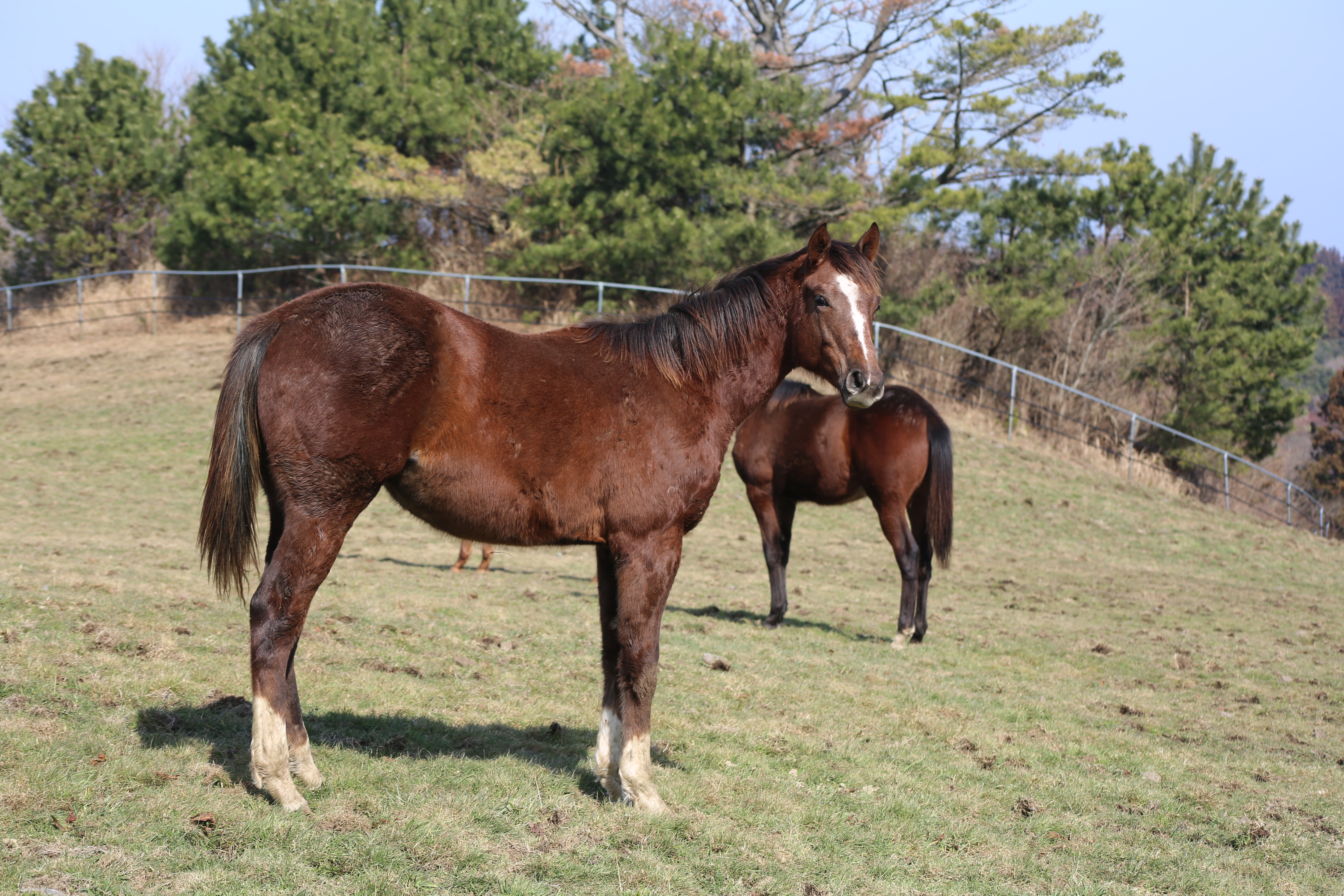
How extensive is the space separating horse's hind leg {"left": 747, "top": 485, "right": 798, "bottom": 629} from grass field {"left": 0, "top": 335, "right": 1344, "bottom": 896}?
239mm

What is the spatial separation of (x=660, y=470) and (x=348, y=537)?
893cm

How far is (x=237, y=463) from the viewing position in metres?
3.57

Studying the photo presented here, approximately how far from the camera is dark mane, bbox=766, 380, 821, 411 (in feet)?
31.3

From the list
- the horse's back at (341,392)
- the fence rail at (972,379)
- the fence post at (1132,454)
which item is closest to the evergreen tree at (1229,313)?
the fence rail at (972,379)

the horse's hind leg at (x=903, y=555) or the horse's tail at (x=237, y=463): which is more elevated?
the horse's tail at (x=237, y=463)

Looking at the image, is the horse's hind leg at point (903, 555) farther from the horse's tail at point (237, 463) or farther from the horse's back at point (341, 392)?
the horse's tail at point (237, 463)

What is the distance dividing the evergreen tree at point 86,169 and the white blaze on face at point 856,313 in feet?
84.1

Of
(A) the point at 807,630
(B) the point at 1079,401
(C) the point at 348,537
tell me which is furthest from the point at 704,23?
(A) the point at 807,630

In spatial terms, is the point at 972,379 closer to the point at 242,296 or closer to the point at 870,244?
the point at 242,296

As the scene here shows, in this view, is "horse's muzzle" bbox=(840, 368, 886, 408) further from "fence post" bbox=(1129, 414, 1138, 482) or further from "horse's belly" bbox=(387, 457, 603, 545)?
"fence post" bbox=(1129, 414, 1138, 482)

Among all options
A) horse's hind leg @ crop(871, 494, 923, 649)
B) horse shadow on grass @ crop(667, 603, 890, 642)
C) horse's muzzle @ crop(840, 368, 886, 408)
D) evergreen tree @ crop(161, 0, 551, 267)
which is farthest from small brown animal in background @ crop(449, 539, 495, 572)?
evergreen tree @ crop(161, 0, 551, 267)

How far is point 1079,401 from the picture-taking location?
73.4 ft

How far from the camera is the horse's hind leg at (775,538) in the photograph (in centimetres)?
866

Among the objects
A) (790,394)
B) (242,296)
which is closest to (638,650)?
(790,394)
